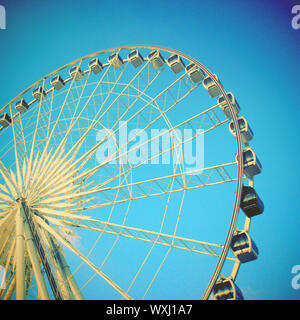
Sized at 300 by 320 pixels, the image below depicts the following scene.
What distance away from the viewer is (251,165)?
12812 millimetres

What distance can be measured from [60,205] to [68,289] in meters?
3.79

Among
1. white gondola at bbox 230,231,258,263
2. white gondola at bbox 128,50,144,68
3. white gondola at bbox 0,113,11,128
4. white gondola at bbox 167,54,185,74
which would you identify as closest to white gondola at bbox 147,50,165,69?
white gondola at bbox 167,54,185,74

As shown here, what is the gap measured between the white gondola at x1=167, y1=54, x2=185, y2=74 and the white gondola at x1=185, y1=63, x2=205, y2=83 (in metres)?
0.96

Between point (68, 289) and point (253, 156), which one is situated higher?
point (253, 156)

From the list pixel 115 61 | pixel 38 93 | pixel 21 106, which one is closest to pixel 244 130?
pixel 115 61

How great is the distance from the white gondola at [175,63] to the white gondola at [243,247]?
10336 mm

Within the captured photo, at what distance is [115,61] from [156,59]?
3.11 metres

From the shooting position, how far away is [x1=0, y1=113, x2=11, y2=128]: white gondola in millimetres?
20875

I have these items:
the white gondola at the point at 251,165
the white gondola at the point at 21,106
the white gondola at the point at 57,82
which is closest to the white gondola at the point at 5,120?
the white gondola at the point at 21,106

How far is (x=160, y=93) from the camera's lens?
16328mm

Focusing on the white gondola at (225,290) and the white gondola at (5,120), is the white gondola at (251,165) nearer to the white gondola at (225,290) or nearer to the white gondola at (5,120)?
the white gondola at (225,290)

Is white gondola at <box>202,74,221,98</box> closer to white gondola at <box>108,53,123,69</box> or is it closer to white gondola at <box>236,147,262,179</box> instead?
white gondola at <box>236,147,262,179</box>
